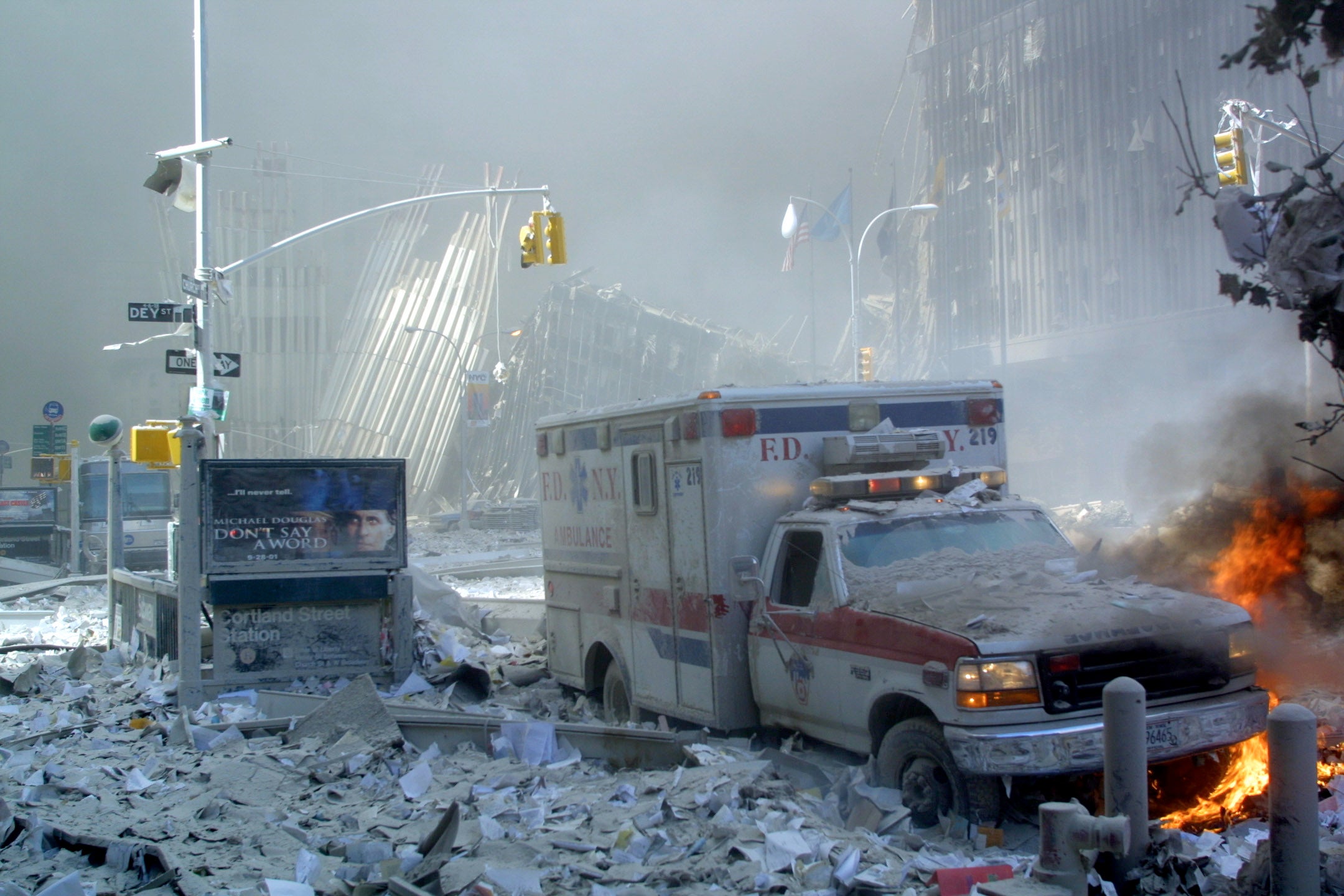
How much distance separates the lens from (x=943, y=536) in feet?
23.0

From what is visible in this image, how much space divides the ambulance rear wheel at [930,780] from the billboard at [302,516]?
Result: 5.53 metres

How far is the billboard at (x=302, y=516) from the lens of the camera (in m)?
9.76

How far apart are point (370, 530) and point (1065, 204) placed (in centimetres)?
4753

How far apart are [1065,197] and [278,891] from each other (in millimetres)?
52138

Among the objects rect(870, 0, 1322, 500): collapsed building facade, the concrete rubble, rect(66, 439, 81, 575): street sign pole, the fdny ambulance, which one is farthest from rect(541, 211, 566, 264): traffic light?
rect(870, 0, 1322, 500): collapsed building facade

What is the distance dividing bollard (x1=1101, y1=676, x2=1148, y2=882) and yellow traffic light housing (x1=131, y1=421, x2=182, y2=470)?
11959 millimetres

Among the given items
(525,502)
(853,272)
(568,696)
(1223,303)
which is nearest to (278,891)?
(568,696)

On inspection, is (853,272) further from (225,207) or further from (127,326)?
(127,326)

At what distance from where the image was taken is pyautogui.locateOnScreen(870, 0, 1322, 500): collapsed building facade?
44.2m

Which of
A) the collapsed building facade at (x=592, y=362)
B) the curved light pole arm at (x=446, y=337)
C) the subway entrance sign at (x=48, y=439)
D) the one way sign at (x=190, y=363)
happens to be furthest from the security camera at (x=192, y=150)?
the collapsed building facade at (x=592, y=362)

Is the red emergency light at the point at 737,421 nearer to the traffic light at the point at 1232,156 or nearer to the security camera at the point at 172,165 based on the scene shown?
the traffic light at the point at 1232,156

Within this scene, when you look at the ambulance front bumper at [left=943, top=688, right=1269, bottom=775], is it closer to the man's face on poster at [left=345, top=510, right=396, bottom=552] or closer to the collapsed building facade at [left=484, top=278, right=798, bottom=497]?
the man's face on poster at [left=345, top=510, right=396, bottom=552]

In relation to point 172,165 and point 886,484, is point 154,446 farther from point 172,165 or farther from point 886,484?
point 886,484

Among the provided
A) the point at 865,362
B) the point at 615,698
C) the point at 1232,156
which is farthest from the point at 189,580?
the point at 865,362
